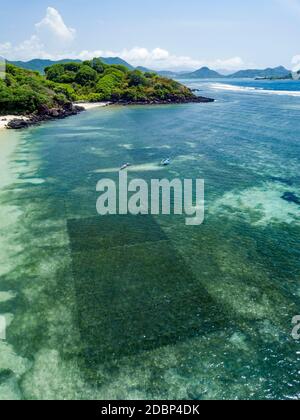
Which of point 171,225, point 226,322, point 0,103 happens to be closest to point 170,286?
point 226,322

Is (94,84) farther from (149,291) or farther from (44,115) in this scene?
(149,291)

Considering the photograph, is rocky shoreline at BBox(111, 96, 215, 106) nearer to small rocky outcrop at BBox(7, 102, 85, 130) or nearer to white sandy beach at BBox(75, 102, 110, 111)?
white sandy beach at BBox(75, 102, 110, 111)

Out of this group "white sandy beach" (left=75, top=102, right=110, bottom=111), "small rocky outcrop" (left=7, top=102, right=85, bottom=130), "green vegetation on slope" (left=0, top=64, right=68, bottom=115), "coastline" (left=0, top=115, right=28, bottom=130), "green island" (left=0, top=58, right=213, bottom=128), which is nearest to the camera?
"small rocky outcrop" (left=7, top=102, right=85, bottom=130)

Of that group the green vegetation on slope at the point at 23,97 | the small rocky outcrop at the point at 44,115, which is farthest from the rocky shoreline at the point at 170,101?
the green vegetation on slope at the point at 23,97

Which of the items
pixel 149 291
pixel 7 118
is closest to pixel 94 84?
pixel 7 118

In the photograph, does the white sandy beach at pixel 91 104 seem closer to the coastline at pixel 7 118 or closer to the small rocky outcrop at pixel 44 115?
the small rocky outcrop at pixel 44 115

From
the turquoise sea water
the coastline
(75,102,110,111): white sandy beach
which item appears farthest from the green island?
the turquoise sea water

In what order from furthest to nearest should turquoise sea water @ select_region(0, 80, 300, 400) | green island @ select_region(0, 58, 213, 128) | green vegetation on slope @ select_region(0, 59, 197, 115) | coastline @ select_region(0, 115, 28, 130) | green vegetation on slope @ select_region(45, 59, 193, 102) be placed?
1. green vegetation on slope @ select_region(45, 59, 193, 102)
2. green vegetation on slope @ select_region(0, 59, 197, 115)
3. green island @ select_region(0, 58, 213, 128)
4. coastline @ select_region(0, 115, 28, 130)
5. turquoise sea water @ select_region(0, 80, 300, 400)
